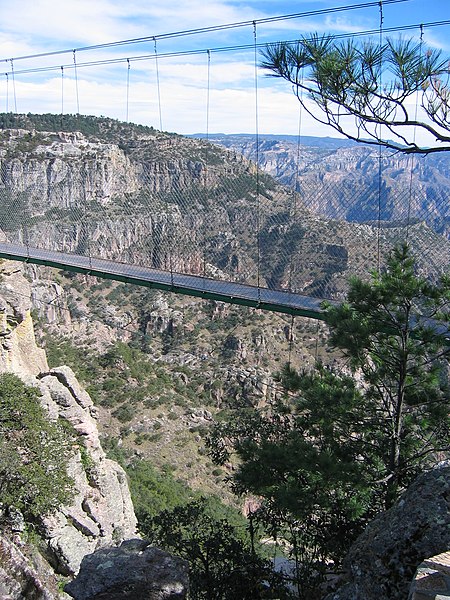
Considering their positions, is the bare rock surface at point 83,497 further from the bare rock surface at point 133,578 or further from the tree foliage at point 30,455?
the bare rock surface at point 133,578

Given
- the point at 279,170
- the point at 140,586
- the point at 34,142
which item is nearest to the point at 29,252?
the point at 140,586

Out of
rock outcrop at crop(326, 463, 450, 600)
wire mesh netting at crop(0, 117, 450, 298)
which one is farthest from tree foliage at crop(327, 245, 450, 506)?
rock outcrop at crop(326, 463, 450, 600)

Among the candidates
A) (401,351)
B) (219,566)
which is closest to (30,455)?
(219,566)

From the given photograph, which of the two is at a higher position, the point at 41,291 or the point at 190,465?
the point at 41,291

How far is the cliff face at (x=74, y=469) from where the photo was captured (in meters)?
5.74

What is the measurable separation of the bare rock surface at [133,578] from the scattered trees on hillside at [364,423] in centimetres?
70

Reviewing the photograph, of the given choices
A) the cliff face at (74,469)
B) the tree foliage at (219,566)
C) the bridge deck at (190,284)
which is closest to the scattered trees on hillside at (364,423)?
the tree foliage at (219,566)

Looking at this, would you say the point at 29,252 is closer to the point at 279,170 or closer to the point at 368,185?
the point at 368,185

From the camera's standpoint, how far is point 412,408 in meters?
3.61

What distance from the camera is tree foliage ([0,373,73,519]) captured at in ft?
17.7

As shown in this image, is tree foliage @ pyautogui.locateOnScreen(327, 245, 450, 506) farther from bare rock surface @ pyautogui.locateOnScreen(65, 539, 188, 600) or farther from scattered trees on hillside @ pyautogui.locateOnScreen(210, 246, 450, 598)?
bare rock surface @ pyautogui.locateOnScreen(65, 539, 188, 600)

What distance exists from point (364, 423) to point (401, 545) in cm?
126

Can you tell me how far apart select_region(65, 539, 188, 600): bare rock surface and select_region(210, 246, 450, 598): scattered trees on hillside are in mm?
702

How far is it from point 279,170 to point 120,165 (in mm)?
8994
